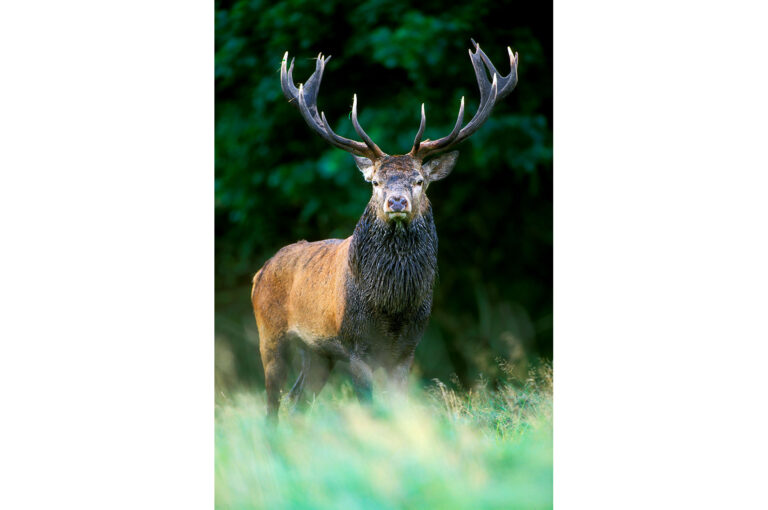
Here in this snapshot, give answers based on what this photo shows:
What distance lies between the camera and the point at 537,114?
16.9 feet

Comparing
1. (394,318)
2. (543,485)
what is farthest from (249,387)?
(543,485)

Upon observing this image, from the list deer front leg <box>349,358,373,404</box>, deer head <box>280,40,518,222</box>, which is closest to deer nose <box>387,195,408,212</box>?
deer head <box>280,40,518,222</box>

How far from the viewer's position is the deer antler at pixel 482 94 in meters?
5.13

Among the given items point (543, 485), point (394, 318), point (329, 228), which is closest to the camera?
point (543, 485)

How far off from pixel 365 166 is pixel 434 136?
382 mm

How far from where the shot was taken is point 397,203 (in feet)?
16.4

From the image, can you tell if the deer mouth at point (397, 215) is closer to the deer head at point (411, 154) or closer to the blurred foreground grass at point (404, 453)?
the deer head at point (411, 154)

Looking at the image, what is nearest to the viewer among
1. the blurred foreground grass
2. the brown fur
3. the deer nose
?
the blurred foreground grass

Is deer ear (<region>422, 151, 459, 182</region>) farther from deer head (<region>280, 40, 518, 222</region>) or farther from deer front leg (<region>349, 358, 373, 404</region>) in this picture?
deer front leg (<region>349, 358, 373, 404</region>)

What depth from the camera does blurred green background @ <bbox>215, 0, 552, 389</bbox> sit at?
16.9 feet

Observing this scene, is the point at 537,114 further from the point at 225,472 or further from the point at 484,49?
the point at 225,472

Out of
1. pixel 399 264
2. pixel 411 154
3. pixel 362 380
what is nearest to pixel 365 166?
pixel 411 154

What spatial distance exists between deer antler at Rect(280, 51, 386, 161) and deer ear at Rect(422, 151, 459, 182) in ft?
0.78

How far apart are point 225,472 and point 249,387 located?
56 centimetres
